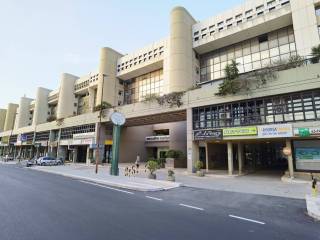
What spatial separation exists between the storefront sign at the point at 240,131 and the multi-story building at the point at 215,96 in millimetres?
93

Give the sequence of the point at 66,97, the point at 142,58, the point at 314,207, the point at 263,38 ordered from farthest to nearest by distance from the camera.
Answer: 1. the point at 66,97
2. the point at 142,58
3. the point at 263,38
4. the point at 314,207

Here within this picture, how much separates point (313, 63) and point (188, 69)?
18.9 m

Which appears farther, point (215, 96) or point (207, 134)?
point (215, 96)

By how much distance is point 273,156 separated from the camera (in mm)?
35125

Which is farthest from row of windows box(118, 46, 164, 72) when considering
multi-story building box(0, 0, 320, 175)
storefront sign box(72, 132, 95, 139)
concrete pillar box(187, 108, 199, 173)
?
concrete pillar box(187, 108, 199, 173)

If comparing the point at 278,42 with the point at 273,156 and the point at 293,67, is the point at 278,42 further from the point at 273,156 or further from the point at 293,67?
the point at 273,156

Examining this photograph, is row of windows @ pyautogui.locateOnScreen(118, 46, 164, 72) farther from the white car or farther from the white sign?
the white car

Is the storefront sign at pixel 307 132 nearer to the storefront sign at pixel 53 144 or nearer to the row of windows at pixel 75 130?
the row of windows at pixel 75 130

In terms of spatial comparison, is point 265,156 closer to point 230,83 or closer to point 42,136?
point 230,83

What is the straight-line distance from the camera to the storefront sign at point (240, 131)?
67.4 ft

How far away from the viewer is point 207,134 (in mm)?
23547

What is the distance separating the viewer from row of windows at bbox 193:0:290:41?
30712mm

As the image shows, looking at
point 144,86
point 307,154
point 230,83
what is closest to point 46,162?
point 144,86

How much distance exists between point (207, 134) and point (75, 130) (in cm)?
3118
